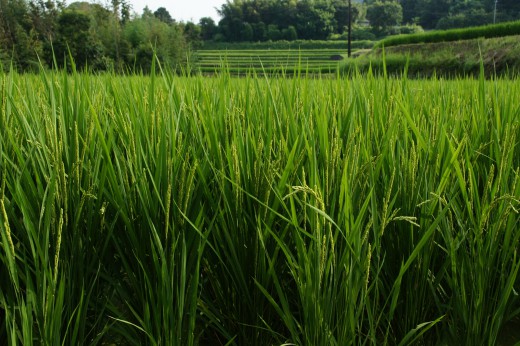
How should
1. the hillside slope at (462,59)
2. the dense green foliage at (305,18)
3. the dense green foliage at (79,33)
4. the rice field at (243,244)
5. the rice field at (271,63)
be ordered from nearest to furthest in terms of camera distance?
the rice field at (243,244), the rice field at (271,63), the hillside slope at (462,59), the dense green foliage at (79,33), the dense green foliage at (305,18)

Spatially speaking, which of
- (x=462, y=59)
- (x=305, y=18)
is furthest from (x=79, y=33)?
(x=305, y=18)

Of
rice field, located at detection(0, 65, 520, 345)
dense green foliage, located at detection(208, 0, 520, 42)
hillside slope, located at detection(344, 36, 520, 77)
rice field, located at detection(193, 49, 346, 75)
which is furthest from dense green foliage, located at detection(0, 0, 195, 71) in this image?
dense green foliage, located at detection(208, 0, 520, 42)

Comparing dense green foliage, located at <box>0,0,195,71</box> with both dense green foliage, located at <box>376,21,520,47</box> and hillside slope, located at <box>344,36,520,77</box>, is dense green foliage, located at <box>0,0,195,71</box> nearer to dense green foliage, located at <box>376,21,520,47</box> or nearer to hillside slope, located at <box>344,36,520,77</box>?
hillside slope, located at <box>344,36,520,77</box>

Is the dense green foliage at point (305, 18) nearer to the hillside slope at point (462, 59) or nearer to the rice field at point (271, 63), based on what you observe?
the rice field at point (271, 63)

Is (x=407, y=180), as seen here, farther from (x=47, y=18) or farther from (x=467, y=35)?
(x=47, y=18)

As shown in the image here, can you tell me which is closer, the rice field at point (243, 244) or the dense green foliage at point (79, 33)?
the rice field at point (243, 244)

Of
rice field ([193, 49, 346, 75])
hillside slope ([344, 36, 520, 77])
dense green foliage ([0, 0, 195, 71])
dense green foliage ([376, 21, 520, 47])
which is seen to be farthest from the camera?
dense green foliage ([0, 0, 195, 71])

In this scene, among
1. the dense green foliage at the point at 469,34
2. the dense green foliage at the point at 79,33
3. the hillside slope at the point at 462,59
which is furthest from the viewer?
the dense green foliage at the point at 79,33

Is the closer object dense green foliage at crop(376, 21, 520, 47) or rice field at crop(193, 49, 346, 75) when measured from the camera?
rice field at crop(193, 49, 346, 75)

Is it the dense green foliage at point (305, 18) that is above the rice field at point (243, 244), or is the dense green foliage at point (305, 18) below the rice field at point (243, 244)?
above

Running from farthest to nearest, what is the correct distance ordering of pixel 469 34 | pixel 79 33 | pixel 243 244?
pixel 79 33, pixel 469 34, pixel 243 244

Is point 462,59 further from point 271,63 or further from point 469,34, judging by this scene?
point 271,63

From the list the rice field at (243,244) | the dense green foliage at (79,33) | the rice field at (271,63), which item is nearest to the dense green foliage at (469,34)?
the rice field at (271,63)

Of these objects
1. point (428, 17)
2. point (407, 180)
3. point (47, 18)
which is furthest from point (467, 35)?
point (428, 17)
